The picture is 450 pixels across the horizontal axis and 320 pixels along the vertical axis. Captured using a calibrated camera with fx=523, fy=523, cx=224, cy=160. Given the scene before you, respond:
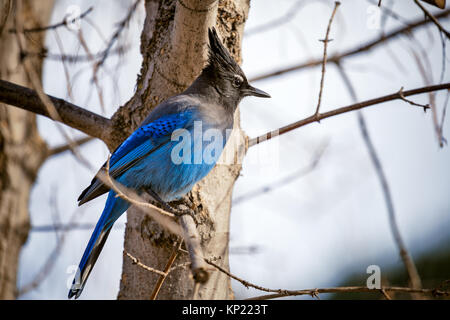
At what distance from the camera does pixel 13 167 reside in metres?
4.74

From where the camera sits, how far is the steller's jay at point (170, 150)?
3.19m

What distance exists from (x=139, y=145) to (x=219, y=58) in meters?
0.80

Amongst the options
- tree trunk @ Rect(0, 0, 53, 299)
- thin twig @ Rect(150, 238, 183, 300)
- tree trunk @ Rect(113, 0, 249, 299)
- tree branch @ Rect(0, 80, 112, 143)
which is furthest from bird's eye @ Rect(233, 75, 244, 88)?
tree trunk @ Rect(0, 0, 53, 299)

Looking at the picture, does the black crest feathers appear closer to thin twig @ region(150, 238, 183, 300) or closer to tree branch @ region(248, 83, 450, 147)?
tree branch @ region(248, 83, 450, 147)

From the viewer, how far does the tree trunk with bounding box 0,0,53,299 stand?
4.66 m

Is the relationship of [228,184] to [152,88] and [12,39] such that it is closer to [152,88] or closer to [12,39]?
[152,88]

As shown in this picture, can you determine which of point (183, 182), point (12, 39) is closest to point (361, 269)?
point (183, 182)

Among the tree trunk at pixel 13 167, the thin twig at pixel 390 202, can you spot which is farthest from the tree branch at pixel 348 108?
the tree trunk at pixel 13 167

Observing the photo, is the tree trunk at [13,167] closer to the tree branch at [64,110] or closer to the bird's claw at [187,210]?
the tree branch at [64,110]

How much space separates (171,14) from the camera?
3.36 m

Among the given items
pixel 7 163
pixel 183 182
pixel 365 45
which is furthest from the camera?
pixel 7 163

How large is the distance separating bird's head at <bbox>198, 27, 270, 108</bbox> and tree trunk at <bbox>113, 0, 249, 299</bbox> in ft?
0.31

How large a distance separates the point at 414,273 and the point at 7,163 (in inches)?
139

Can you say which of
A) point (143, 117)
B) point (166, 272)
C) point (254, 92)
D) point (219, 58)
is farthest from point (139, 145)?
point (166, 272)
